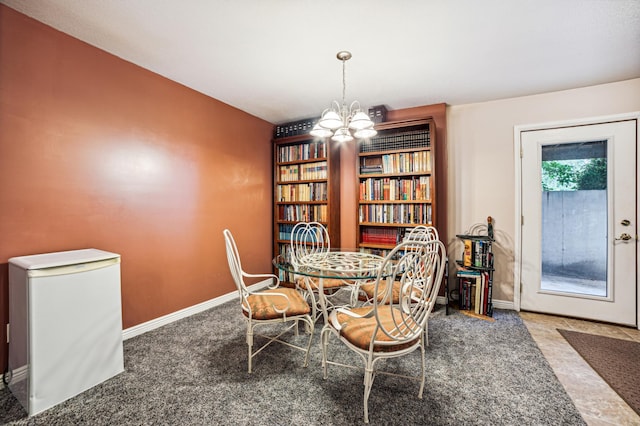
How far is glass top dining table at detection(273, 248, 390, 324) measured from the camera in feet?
5.82

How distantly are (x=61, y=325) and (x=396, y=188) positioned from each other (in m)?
3.20

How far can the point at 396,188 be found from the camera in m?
3.33

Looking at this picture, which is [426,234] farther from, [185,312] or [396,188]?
[185,312]

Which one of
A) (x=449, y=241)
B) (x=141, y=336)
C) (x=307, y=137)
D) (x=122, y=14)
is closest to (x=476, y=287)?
(x=449, y=241)

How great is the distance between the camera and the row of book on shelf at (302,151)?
3.68 meters

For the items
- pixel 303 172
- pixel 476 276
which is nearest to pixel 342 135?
pixel 303 172

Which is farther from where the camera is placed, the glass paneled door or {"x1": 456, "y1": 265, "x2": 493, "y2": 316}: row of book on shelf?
{"x1": 456, "y1": 265, "x2": 493, "y2": 316}: row of book on shelf

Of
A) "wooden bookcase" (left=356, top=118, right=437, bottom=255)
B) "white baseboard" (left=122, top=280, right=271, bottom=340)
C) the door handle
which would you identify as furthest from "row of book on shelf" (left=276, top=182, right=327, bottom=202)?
the door handle

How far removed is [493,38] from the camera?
6.66 feet

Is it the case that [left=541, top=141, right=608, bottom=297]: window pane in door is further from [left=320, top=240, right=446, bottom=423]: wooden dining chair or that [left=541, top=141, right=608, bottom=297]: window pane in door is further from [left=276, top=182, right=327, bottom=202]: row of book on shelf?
[left=276, top=182, right=327, bottom=202]: row of book on shelf

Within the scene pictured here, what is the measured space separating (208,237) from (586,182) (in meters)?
4.21

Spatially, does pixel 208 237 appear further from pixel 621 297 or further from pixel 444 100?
pixel 621 297

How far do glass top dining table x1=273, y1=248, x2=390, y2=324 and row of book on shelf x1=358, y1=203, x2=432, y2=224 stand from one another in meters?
0.98

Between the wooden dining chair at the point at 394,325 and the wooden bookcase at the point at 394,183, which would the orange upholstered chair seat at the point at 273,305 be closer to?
the wooden dining chair at the point at 394,325
